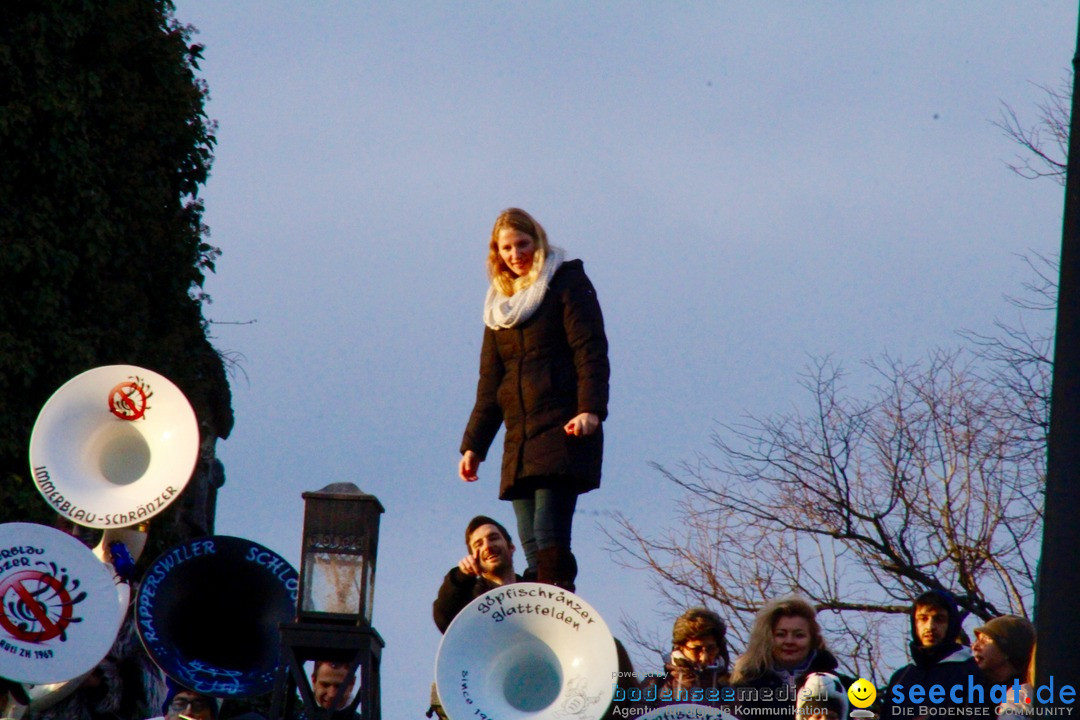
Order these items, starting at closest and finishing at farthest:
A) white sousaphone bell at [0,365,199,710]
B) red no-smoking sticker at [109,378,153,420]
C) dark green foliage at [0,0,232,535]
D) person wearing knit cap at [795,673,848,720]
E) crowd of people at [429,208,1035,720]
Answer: person wearing knit cap at [795,673,848,720] → crowd of people at [429,208,1035,720] → white sousaphone bell at [0,365,199,710] → red no-smoking sticker at [109,378,153,420] → dark green foliage at [0,0,232,535]

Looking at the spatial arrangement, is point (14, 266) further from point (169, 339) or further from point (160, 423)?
point (160, 423)

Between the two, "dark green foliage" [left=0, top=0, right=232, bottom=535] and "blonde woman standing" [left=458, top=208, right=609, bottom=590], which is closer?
"blonde woman standing" [left=458, top=208, right=609, bottom=590]

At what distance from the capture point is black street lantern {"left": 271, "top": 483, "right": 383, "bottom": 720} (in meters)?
6.61

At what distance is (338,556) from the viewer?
22.1 ft

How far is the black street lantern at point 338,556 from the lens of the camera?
6.67 m

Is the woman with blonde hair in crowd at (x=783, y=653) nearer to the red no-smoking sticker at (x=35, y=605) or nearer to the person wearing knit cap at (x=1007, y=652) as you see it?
the person wearing knit cap at (x=1007, y=652)

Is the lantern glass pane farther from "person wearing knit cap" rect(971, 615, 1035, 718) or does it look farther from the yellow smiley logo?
"person wearing knit cap" rect(971, 615, 1035, 718)

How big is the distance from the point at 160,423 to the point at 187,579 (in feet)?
4.60

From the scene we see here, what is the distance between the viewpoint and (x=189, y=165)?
20.8 meters

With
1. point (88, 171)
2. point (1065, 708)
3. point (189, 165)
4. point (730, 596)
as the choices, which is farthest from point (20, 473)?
point (1065, 708)

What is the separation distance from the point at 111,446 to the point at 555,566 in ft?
10.0

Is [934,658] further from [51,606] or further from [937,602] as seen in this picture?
[51,606]

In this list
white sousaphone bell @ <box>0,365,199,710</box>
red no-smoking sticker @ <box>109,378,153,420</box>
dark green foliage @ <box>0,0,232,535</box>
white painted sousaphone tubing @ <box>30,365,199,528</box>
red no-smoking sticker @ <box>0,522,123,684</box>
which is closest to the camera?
red no-smoking sticker @ <box>0,522,123,684</box>

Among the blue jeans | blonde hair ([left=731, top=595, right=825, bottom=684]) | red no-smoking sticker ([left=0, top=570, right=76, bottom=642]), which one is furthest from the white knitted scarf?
red no-smoking sticker ([left=0, top=570, right=76, bottom=642])
